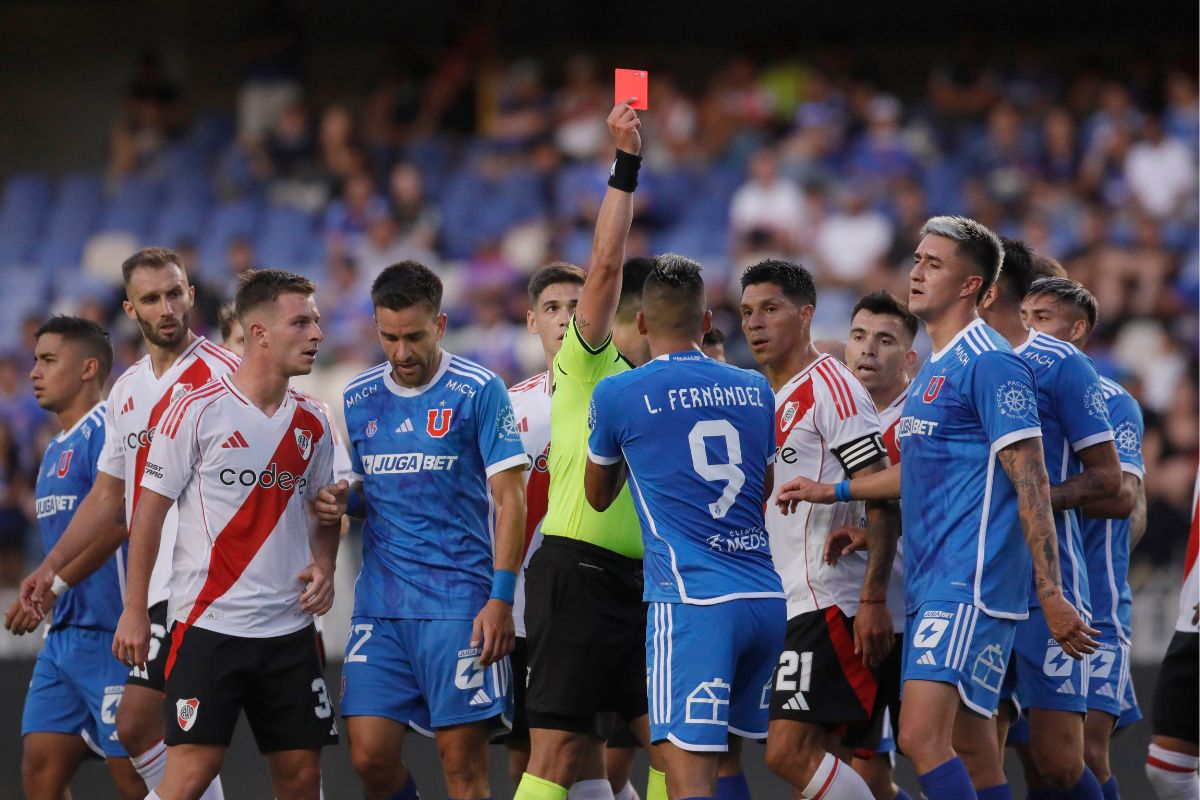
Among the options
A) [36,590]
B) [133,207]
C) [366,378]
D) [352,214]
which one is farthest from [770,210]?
[36,590]

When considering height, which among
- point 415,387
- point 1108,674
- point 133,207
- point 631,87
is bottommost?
point 1108,674

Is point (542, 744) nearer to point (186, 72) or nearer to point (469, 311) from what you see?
point (469, 311)

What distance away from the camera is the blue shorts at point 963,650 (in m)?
6.07

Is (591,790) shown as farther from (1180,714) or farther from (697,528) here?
(1180,714)

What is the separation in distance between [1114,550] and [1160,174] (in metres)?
8.60

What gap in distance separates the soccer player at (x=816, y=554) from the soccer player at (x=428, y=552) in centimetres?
119

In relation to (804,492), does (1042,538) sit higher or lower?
lower

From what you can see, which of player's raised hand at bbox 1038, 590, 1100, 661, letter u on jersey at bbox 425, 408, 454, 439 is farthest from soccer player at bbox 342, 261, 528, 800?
player's raised hand at bbox 1038, 590, 1100, 661

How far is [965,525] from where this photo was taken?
620cm

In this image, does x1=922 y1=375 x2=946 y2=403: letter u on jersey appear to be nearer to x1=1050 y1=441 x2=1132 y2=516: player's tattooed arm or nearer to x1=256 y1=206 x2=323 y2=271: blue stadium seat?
x1=1050 y1=441 x2=1132 y2=516: player's tattooed arm

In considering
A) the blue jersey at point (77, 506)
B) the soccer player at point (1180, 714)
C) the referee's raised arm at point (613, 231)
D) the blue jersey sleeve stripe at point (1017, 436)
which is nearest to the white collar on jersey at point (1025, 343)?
the blue jersey sleeve stripe at point (1017, 436)

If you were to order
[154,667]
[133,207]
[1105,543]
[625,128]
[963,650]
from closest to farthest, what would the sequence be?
[963,650]
[625,128]
[154,667]
[1105,543]
[133,207]

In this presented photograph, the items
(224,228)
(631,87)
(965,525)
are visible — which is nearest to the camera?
(965,525)

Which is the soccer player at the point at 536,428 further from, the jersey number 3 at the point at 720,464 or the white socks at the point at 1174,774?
the white socks at the point at 1174,774
